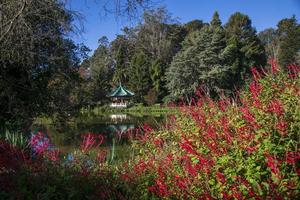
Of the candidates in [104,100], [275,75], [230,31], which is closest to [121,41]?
[230,31]

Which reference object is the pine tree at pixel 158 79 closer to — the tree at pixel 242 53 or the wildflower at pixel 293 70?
the tree at pixel 242 53

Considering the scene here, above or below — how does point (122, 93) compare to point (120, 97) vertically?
above

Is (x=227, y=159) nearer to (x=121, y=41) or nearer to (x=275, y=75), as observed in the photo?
(x=275, y=75)

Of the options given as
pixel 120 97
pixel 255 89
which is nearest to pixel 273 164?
pixel 255 89

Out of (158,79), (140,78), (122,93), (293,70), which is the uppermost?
(140,78)

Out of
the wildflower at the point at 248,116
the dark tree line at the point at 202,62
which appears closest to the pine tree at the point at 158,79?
the dark tree line at the point at 202,62

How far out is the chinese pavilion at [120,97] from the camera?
46.6 m

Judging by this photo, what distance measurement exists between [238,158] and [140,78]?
4191 cm

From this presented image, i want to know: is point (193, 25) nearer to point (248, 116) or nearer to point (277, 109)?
point (248, 116)

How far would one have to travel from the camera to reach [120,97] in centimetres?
4750

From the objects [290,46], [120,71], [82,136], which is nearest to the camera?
Answer: [82,136]

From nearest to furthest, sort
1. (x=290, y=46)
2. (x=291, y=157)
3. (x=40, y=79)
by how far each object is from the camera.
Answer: (x=291, y=157) < (x=40, y=79) < (x=290, y=46)

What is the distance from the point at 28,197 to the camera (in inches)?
160

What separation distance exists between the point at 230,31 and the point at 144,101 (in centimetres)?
1361
